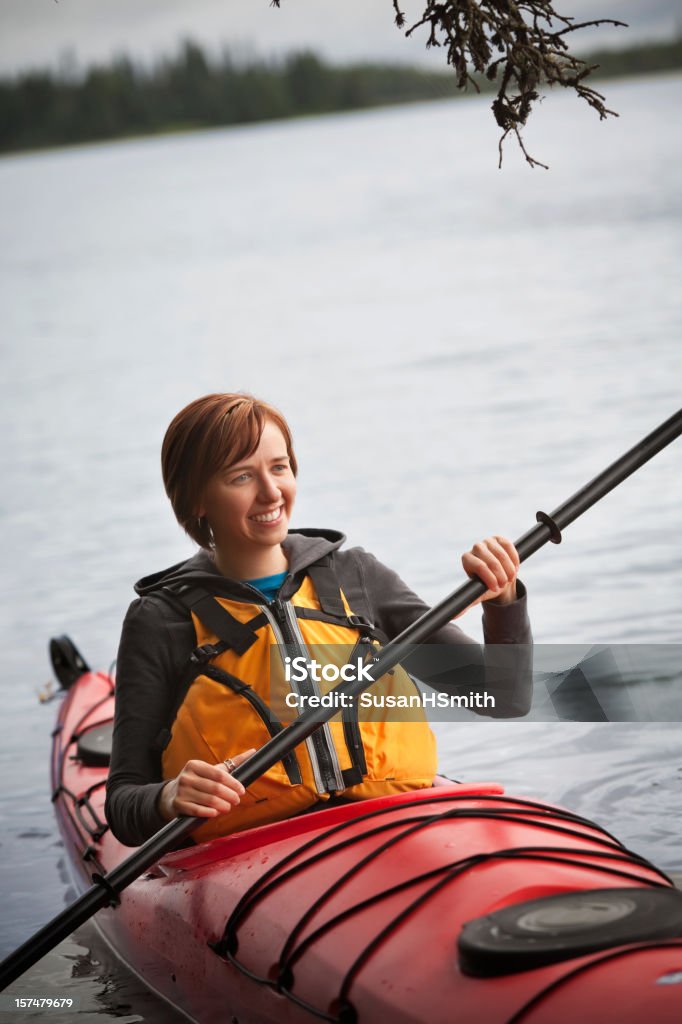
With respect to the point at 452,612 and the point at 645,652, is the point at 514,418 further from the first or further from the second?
the point at 452,612

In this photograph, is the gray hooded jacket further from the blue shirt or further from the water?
the water

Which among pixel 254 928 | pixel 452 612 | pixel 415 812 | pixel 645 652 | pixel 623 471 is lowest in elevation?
pixel 645 652

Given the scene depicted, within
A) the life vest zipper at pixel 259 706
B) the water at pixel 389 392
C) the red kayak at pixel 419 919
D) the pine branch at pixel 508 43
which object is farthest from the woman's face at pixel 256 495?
the water at pixel 389 392

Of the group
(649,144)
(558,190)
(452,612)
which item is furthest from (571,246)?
(452,612)

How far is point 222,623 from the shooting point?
7.30 ft

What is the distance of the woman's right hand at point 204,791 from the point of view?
201cm

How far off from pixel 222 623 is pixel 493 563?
17.8 inches

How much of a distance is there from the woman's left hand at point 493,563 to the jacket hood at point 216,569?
0.29 metres

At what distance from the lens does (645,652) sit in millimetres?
4211

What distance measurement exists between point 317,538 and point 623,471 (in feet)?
1.70

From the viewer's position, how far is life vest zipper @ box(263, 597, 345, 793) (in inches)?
84.8

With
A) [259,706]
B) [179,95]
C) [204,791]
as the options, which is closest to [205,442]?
[259,706]

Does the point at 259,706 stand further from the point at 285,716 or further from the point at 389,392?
the point at 389,392

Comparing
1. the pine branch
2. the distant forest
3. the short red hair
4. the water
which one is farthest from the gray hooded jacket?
the distant forest
